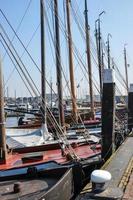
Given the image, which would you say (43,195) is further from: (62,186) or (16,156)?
(16,156)

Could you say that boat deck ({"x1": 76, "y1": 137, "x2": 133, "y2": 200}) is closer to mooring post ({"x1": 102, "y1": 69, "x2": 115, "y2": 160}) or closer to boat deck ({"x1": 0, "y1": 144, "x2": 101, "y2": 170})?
mooring post ({"x1": 102, "y1": 69, "x2": 115, "y2": 160})

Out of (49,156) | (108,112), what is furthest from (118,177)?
(49,156)

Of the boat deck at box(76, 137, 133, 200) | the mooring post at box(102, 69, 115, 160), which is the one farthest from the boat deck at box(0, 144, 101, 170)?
the boat deck at box(76, 137, 133, 200)

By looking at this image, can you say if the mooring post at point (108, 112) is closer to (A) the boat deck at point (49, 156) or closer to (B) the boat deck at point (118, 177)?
(B) the boat deck at point (118, 177)

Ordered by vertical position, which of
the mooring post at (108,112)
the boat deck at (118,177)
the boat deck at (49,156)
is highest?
the mooring post at (108,112)

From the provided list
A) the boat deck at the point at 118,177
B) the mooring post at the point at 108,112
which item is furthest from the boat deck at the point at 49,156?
the boat deck at the point at 118,177

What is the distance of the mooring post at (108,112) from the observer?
1054 cm

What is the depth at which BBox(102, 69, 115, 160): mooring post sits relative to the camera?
10539 millimetres

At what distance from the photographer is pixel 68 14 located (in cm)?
2136

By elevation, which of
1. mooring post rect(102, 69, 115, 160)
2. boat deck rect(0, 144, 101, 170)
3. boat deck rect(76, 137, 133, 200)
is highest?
mooring post rect(102, 69, 115, 160)

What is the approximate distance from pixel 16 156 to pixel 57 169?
3143 millimetres

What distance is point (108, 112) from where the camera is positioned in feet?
35.2

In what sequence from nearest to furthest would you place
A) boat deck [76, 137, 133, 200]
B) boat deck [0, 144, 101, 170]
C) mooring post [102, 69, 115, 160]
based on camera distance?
boat deck [76, 137, 133, 200]
boat deck [0, 144, 101, 170]
mooring post [102, 69, 115, 160]

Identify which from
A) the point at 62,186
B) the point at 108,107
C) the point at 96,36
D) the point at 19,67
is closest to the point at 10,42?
the point at 19,67
